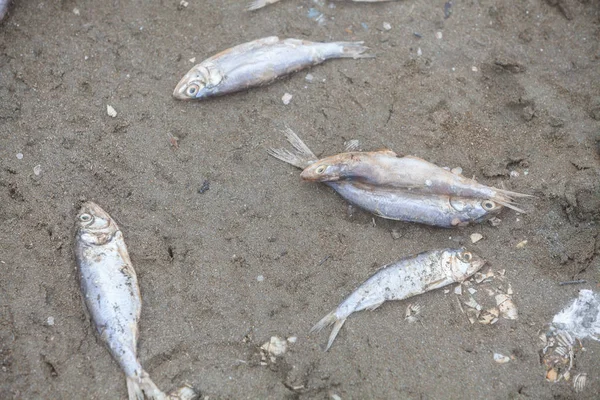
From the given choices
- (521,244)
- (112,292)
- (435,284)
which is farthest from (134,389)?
(521,244)

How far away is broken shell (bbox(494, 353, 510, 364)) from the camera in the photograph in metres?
4.34

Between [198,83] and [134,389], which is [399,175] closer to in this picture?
[198,83]

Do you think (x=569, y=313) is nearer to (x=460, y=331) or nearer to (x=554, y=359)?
(x=554, y=359)

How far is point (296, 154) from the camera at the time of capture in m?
4.90

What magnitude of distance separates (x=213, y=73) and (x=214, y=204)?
1.17 metres

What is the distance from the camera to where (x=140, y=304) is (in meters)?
4.36

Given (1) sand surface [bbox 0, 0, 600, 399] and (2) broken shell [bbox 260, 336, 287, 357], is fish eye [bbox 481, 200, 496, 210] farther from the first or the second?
(2) broken shell [bbox 260, 336, 287, 357]

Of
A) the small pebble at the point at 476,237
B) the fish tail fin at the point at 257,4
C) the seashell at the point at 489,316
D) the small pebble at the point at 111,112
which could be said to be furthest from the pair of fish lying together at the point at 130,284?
the fish tail fin at the point at 257,4

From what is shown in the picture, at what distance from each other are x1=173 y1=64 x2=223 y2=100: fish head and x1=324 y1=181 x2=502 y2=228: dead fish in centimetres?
155

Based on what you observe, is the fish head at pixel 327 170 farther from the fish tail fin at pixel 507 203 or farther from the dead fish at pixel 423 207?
the fish tail fin at pixel 507 203

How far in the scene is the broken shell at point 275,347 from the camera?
432 centimetres

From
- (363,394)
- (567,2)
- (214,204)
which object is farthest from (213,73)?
(567,2)

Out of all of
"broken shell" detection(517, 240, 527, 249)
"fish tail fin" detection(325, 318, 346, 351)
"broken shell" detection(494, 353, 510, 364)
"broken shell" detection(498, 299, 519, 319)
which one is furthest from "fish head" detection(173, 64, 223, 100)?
"broken shell" detection(494, 353, 510, 364)

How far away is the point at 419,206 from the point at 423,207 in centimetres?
3
